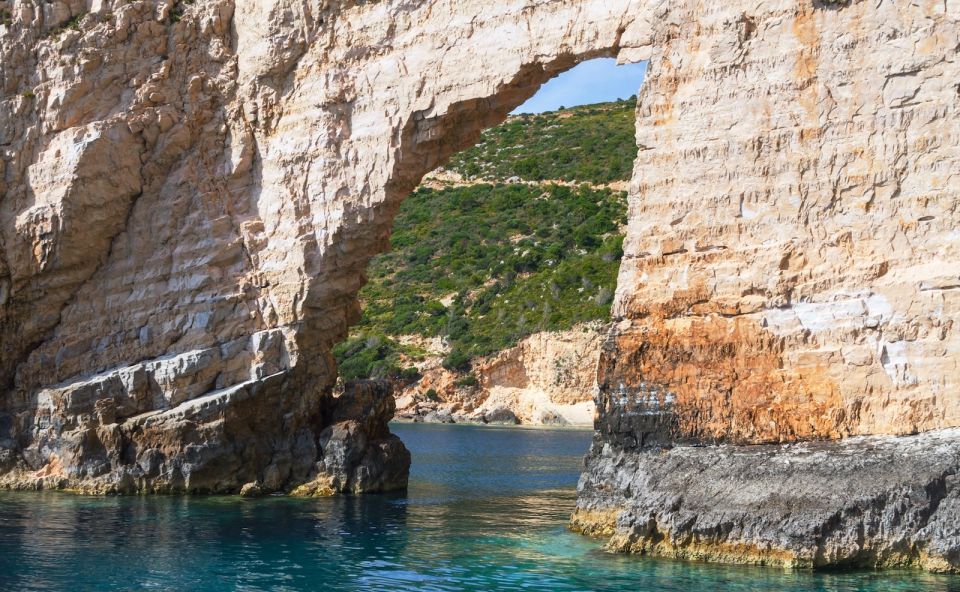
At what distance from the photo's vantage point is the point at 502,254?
5341cm

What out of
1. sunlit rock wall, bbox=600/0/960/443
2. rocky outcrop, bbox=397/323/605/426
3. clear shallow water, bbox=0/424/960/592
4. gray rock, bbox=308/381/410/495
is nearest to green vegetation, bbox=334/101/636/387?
rocky outcrop, bbox=397/323/605/426

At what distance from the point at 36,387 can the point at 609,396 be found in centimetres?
1017

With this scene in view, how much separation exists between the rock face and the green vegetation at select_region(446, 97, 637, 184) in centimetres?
4089

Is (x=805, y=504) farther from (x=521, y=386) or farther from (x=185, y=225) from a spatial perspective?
(x=521, y=386)

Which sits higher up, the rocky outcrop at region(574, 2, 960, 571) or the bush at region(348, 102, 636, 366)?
the bush at region(348, 102, 636, 366)

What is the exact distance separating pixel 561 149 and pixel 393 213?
4801 centimetres

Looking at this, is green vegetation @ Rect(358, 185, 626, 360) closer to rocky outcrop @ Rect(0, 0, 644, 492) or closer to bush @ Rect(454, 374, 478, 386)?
bush @ Rect(454, 374, 478, 386)

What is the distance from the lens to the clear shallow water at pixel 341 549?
10.7 meters

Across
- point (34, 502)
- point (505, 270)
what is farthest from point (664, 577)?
point (505, 270)

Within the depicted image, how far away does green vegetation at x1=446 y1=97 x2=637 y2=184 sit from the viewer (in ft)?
198

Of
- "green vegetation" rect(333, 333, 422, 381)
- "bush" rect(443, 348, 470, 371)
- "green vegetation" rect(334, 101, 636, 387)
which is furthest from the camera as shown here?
"green vegetation" rect(334, 101, 636, 387)

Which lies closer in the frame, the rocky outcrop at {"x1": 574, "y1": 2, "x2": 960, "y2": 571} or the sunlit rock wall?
the rocky outcrop at {"x1": 574, "y1": 2, "x2": 960, "y2": 571}

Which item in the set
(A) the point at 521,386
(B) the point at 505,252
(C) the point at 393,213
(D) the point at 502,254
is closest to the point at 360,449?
(C) the point at 393,213

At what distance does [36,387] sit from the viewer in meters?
18.9
